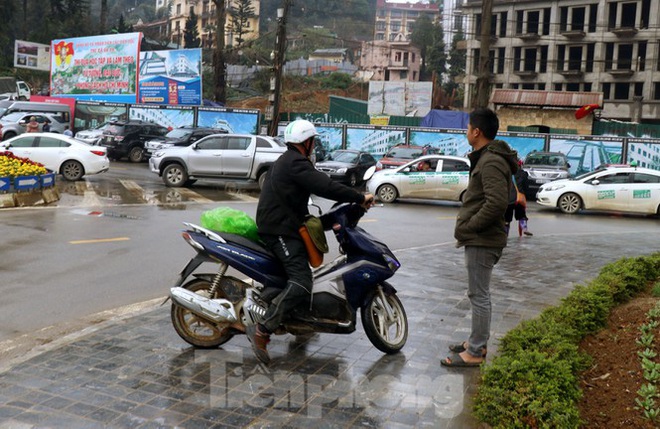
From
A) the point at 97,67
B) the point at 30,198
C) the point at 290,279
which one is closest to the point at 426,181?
the point at 30,198

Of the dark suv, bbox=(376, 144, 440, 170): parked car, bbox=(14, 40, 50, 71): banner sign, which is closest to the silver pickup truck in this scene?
bbox=(376, 144, 440, 170): parked car

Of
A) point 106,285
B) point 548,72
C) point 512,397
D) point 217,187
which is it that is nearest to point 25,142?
point 217,187

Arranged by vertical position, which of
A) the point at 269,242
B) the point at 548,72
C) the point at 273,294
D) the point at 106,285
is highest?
the point at 548,72

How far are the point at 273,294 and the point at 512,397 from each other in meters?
2.10

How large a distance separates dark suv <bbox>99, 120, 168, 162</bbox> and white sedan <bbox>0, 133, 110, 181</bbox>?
888cm

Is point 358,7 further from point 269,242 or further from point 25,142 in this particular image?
point 269,242

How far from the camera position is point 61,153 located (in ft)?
69.5

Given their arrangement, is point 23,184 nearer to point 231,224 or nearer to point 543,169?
point 231,224

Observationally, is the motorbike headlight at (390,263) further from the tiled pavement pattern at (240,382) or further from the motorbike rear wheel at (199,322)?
the motorbike rear wheel at (199,322)

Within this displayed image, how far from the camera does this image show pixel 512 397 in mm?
4219

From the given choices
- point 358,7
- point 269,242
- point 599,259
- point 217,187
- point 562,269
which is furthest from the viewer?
point 358,7

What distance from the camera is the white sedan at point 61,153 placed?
20766 mm

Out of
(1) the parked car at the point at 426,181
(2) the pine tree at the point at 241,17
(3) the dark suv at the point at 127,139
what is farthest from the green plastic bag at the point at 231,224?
(2) the pine tree at the point at 241,17

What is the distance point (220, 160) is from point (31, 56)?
135ft
